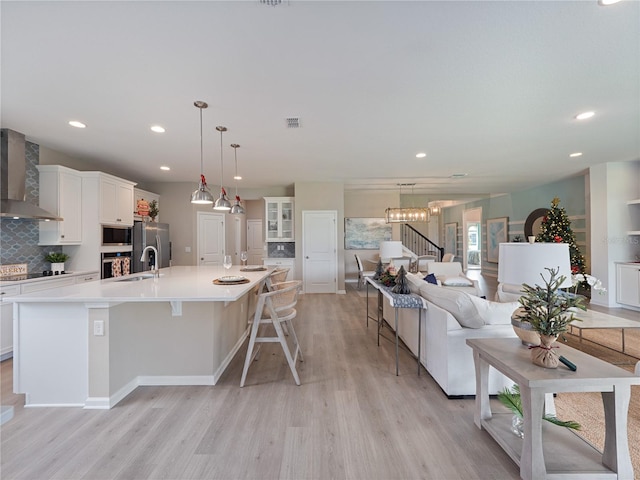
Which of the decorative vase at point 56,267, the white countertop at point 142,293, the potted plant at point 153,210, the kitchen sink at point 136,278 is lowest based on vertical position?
the white countertop at point 142,293

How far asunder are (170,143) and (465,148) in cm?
450

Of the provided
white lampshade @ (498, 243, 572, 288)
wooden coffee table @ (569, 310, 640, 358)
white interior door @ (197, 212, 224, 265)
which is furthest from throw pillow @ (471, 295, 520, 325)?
white interior door @ (197, 212, 224, 265)

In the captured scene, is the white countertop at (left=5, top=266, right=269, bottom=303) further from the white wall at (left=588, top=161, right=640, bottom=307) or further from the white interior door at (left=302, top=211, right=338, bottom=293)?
the white wall at (left=588, top=161, right=640, bottom=307)


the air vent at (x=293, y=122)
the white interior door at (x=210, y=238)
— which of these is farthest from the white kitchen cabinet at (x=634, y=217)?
the white interior door at (x=210, y=238)

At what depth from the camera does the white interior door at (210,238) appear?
710 centimetres

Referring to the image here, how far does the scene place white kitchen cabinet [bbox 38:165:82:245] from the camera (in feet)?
13.4

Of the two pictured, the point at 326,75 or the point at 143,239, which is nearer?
the point at 326,75

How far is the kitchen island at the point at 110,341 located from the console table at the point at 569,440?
1949 mm

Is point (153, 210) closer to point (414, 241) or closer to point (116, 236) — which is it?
point (116, 236)

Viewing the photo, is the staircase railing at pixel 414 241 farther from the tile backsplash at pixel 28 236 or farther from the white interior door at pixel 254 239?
the tile backsplash at pixel 28 236

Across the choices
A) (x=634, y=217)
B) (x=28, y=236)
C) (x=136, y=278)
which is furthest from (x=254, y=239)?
(x=634, y=217)

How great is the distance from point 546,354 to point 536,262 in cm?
52

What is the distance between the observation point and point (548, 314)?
1.62 m

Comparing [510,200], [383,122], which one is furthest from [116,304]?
[510,200]
